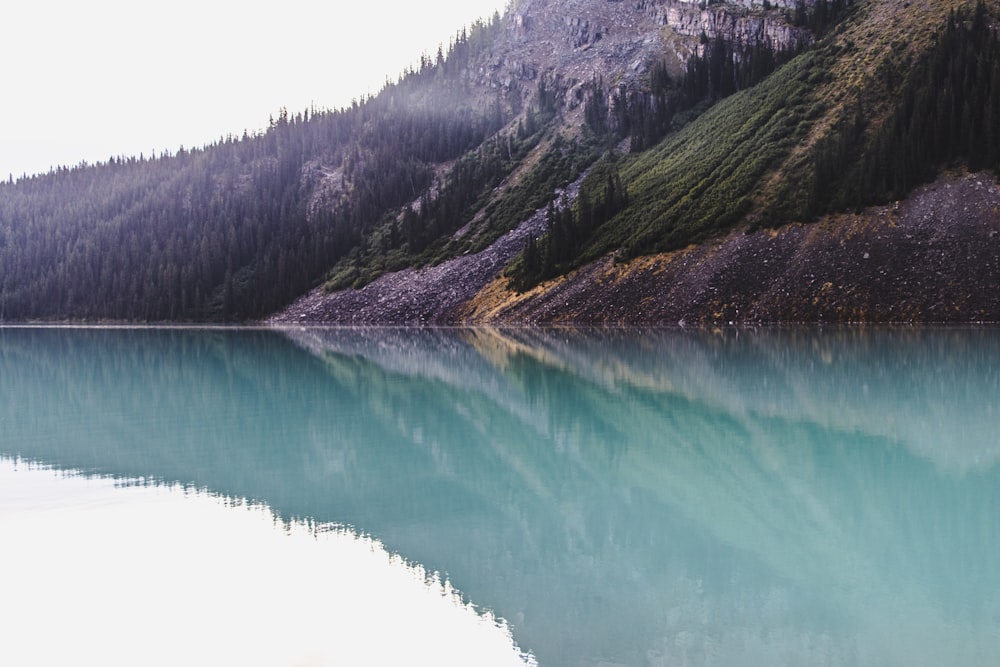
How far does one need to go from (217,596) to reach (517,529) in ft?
16.7

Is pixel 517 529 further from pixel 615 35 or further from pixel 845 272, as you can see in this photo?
pixel 615 35

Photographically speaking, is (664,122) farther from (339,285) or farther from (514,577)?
(514,577)

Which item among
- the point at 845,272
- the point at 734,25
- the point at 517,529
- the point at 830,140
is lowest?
the point at 517,529

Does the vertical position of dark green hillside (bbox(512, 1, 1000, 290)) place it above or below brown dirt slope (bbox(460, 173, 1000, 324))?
above

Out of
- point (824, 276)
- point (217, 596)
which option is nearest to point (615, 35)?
point (824, 276)

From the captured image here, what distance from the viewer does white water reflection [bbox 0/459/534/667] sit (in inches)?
373

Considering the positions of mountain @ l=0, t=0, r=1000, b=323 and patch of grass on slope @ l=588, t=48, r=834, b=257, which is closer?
mountain @ l=0, t=0, r=1000, b=323

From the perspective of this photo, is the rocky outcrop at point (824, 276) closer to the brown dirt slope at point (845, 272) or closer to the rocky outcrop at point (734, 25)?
the brown dirt slope at point (845, 272)

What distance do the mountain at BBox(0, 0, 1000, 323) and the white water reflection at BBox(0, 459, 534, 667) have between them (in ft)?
223

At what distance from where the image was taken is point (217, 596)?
11.3m

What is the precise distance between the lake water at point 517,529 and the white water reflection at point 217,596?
0.05m

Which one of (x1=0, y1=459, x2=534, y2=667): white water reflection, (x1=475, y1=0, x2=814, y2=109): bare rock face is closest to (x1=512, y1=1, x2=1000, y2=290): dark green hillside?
(x1=475, y1=0, x2=814, y2=109): bare rock face

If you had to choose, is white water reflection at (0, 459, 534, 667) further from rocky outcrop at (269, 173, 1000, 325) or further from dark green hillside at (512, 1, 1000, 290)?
dark green hillside at (512, 1, 1000, 290)

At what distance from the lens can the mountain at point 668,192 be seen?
76125mm
